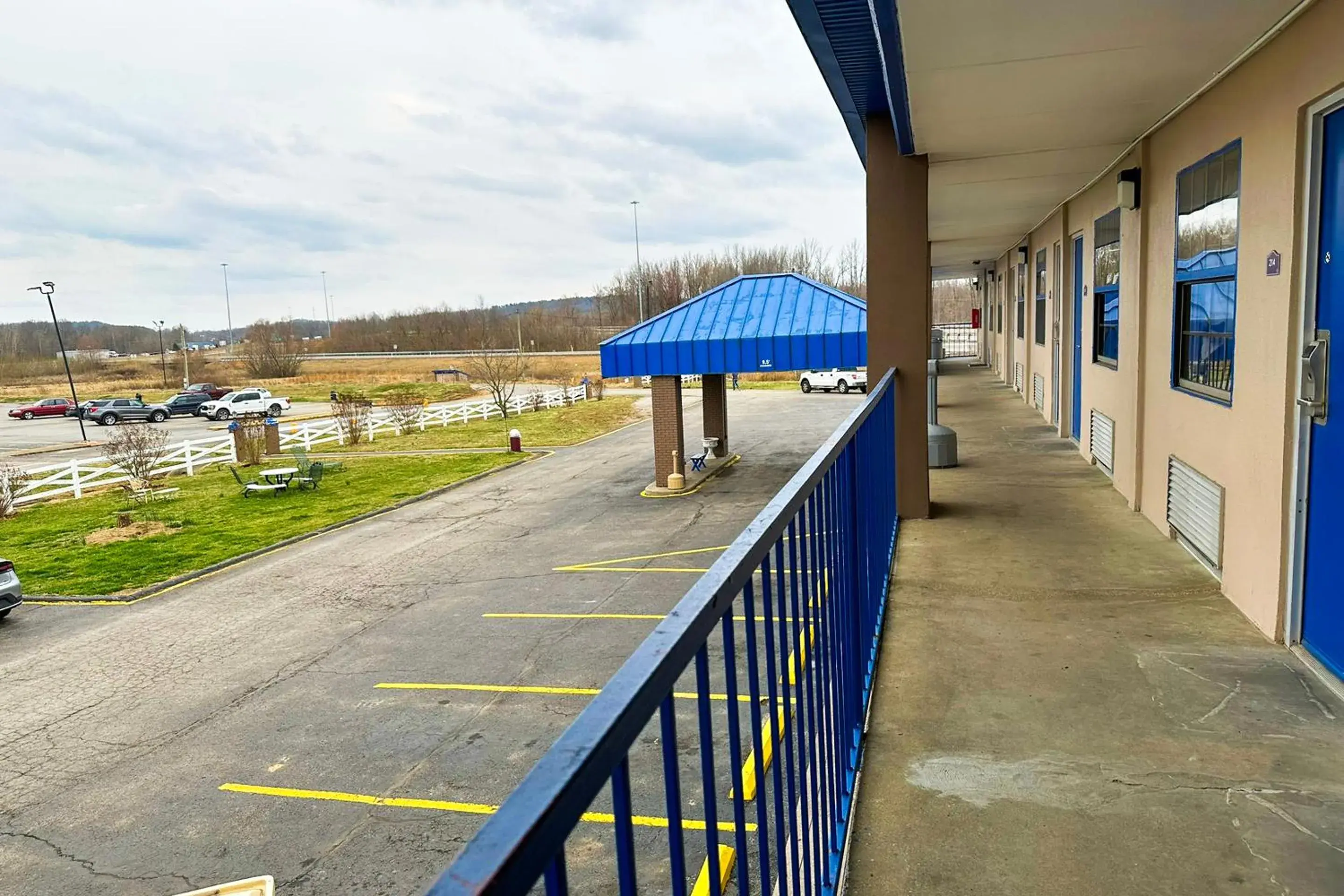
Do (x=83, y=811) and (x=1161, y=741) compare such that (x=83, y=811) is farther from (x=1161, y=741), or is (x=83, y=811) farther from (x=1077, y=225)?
(x=1077, y=225)

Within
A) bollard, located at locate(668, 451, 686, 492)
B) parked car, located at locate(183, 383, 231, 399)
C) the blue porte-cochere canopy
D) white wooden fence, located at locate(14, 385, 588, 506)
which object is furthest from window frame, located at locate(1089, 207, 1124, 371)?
parked car, located at locate(183, 383, 231, 399)

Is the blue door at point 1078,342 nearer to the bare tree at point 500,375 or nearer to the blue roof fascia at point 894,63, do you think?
the blue roof fascia at point 894,63

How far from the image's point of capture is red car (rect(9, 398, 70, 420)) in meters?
49.6

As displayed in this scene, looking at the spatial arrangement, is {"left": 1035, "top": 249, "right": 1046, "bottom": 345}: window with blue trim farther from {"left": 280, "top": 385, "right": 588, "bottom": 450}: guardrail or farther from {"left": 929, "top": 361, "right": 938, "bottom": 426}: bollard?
{"left": 280, "top": 385, "right": 588, "bottom": 450}: guardrail

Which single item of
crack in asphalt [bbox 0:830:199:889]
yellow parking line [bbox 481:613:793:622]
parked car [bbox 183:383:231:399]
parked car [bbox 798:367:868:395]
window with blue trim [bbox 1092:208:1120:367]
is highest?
window with blue trim [bbox 1092:208:1120:367]

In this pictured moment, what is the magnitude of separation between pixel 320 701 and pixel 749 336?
1163 centimetres

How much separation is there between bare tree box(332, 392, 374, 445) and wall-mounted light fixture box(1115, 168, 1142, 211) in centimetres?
2752

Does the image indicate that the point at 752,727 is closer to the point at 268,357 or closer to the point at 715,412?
the point at 715,412

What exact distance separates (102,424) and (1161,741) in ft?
168

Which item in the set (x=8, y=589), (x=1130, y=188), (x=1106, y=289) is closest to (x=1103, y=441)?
(x=1106, y=289)

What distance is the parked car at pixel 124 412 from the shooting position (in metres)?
44.8

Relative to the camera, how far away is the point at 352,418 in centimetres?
3158

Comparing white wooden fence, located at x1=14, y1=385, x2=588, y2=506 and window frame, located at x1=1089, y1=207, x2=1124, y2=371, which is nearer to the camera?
window frame, located at x1=1089, y1=207, x2=1124, y2=371

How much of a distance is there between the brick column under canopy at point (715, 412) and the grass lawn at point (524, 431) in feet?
21.7
